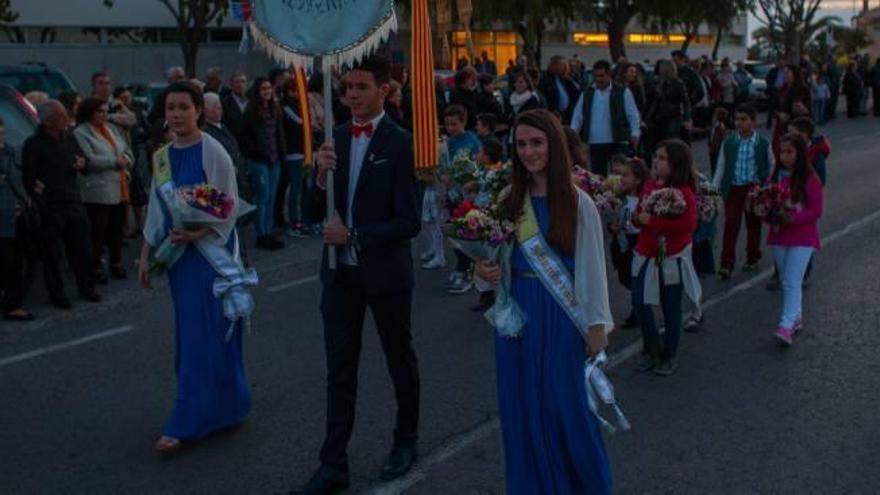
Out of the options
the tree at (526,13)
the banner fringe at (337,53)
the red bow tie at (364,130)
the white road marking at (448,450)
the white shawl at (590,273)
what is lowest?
the white road marking at (448,450)

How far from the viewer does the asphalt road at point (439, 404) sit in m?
5.27

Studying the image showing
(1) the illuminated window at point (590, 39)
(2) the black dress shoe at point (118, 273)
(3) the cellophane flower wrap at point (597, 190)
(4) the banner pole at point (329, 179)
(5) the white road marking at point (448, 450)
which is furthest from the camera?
(1) the illuminated window at point (590, 39)

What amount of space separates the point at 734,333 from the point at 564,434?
13.3 ft

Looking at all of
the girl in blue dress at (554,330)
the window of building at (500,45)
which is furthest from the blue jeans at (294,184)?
the window of building at (500,45)

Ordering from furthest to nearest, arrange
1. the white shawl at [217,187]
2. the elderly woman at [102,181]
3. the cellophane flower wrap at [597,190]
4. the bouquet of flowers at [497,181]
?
the elderly woman at [102,181] → the cellophane flower wrap at [597,190] → the white shawl at [217,187] → the bouquet of flowers at [497,181]

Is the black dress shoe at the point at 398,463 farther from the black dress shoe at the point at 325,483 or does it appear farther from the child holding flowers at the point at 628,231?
the child holding flowers at the point at 628,231

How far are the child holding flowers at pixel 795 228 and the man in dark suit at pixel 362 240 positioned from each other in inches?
140

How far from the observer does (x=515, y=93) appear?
14453 mm

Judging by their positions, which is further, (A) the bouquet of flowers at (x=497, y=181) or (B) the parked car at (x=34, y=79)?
(B) the parked car at (x=34, y=79)

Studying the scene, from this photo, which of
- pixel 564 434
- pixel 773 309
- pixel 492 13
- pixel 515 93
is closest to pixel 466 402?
pixel 564 434

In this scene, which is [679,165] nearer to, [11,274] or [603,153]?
[11,274]

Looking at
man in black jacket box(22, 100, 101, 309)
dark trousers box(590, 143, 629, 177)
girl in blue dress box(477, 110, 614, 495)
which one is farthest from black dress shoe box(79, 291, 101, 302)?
dark trousers box(590, 143, 629, 177)

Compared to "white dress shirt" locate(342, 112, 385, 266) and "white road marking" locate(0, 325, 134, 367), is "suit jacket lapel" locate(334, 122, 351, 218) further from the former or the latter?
"white road marking" locate(0, 325, 134, 367)

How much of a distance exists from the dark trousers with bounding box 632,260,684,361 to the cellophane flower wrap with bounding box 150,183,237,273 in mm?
2832
